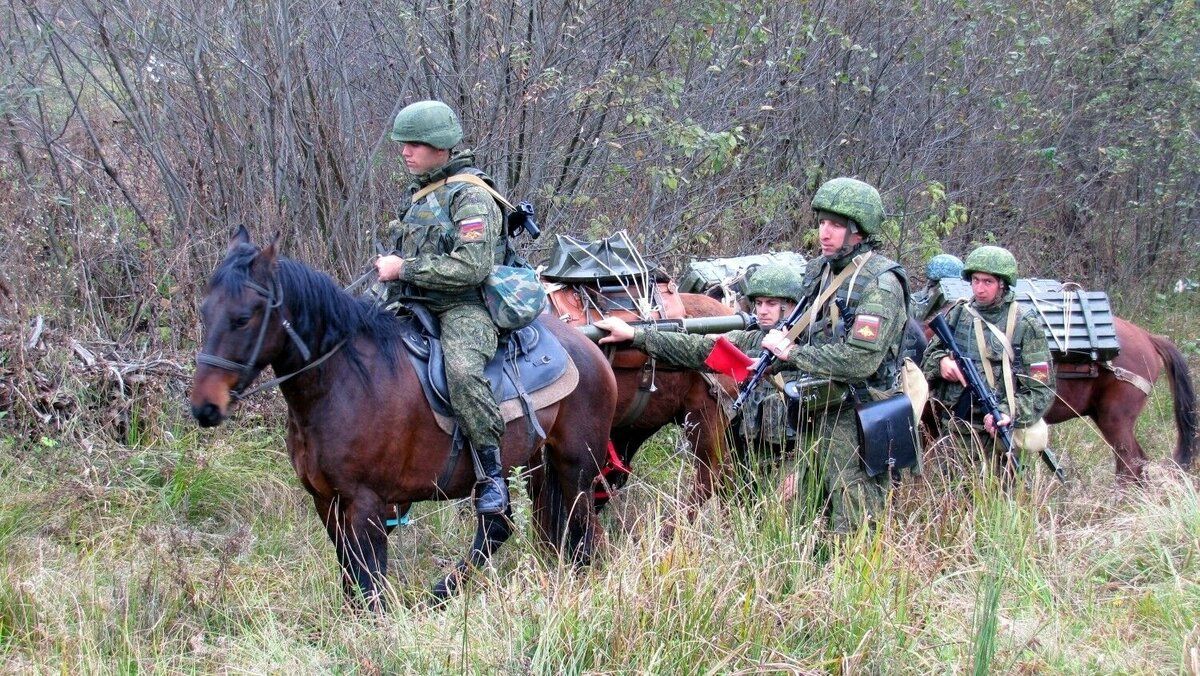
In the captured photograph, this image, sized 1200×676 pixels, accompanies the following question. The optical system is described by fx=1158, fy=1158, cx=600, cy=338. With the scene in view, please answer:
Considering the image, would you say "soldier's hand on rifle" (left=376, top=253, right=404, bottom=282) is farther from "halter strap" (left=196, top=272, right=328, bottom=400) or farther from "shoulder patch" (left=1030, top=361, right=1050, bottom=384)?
"shoulder patch" (left=1030, top=361, right=1050, bottom=384)

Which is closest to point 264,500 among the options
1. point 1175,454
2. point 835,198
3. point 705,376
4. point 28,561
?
point 28,561

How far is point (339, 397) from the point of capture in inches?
206

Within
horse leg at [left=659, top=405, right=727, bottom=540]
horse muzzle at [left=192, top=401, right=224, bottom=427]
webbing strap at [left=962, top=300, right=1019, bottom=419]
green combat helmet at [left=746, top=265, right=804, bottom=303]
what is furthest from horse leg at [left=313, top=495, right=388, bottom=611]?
webbing strap at [left=962, top=300, right=1019, bottom=419]

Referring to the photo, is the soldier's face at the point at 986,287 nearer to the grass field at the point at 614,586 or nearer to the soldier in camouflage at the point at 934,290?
the soldier in camouflage at the point at 934,290

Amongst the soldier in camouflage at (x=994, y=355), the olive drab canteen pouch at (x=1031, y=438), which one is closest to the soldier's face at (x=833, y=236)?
the soldier in camouflage at (x=994, y=355)

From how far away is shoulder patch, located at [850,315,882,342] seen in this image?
536 centimetres

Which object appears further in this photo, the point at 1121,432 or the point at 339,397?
the point at 1121,432

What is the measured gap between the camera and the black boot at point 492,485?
5523 mm

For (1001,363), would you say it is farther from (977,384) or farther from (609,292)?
(609,292)

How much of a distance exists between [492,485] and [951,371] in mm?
2983

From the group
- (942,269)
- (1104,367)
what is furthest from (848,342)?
(1104,367)

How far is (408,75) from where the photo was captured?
8.73 m

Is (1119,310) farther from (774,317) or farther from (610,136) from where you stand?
(774,317)

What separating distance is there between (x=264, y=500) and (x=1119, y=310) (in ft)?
40.5
